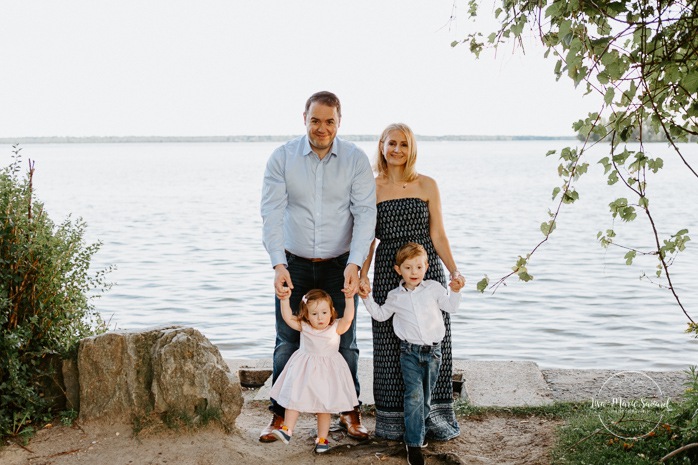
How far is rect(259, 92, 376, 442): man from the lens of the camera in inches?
182

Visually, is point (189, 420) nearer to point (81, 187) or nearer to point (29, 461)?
point (29, 461)

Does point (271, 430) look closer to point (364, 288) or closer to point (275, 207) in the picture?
point (364, 288)

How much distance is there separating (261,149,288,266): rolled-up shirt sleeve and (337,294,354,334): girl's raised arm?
419mm

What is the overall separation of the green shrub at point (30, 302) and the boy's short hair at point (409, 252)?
1.92 meters

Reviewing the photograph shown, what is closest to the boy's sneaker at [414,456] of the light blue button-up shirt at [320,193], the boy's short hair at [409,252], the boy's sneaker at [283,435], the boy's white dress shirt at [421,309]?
the boy's white dress shirt at [421,309]

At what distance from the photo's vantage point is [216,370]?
4.67 metres

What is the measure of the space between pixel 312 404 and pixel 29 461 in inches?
60.9

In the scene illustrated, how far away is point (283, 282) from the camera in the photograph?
14.8 feet

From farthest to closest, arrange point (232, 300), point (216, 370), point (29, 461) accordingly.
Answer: point (232, 300) < point (216, 370) < point (29, 461)

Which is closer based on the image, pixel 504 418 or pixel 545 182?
pixel 504 418

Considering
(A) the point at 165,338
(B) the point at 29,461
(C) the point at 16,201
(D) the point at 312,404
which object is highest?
(C) the point at 16,201

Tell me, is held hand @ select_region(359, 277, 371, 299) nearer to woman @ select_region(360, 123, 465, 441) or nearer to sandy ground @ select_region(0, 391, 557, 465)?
woman @ select_region(360, 123, 465, 441)

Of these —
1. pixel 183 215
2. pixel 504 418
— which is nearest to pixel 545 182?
pixel 183 215

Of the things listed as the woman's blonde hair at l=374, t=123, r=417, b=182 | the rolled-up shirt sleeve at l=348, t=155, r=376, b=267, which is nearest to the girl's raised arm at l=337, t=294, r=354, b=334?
the rolled-up shirt sleeve at l=348, t=155, r=376, b=267
